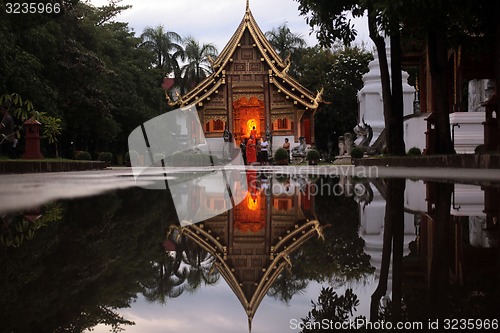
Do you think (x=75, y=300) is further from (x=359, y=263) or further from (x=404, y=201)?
(x=404, y=201)

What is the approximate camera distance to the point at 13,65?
21188mm

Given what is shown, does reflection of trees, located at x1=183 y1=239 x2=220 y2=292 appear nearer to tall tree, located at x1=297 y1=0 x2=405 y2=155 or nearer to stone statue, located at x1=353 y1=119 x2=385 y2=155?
tall tree, located at x1=297 y1=0 x2=405 y2=155

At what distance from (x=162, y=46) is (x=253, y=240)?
175 ft

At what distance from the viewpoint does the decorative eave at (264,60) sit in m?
37.1

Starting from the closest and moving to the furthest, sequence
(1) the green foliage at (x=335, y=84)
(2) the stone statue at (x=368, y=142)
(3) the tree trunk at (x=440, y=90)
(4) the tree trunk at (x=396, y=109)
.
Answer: (3) the tree trunk at (x=440, y=90) < (4) the tree trunk at (x=396, y=109) < (2) the stone statue at (x=368, y=142) < (1) the green foliage at (x=335, y=84)

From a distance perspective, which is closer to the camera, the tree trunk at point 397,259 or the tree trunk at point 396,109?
the tree trunk at point 397,259

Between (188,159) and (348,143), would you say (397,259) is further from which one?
(348,143)

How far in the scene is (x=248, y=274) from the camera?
1.42 meters

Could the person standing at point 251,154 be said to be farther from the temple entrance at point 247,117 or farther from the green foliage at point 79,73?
the temple entrance at point 247,117

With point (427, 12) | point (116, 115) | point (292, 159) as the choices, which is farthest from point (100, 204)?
point (116, 115)

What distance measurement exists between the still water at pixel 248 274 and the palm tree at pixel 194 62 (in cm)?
5147

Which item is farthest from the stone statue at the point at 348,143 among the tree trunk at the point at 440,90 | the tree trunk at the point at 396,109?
the tree trunk at the point at 440,90

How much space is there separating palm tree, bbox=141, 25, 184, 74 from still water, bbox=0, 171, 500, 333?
5199 cm

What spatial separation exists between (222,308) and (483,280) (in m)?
0.67
